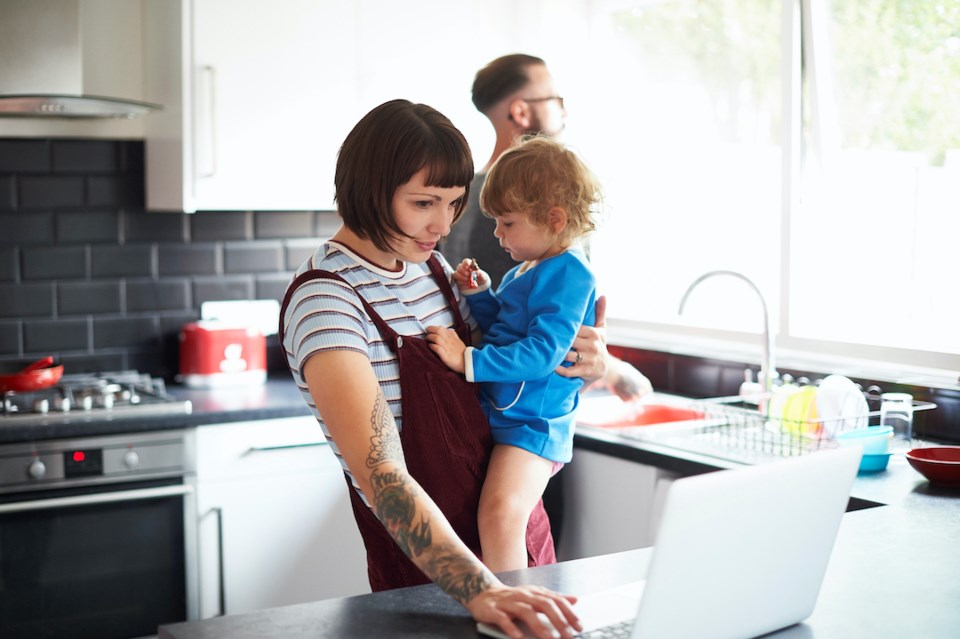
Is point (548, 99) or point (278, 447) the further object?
point (278, 447)

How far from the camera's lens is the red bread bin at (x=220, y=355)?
3605mm

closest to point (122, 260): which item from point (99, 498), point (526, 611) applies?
point (99, 498)

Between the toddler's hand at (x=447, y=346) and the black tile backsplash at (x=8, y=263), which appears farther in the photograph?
the black tile backsplash at (x=8, y=263)

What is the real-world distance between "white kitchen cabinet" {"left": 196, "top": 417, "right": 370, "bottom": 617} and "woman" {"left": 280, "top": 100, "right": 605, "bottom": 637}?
153 centimetres

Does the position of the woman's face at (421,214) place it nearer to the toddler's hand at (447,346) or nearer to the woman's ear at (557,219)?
the toddler's hand at (447,346)

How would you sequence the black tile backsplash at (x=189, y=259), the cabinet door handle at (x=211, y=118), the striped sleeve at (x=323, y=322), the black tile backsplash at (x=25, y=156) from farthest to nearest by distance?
the black tile backsplash at (x=189, y=259) → the black tile backsplash at (x=25, y=156) → the cabinet door handle at (x=211, y=118) → the striped sleeve at (x=323, y=322)

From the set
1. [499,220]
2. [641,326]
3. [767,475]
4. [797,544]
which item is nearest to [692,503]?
[767,475]

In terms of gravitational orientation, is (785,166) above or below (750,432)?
above

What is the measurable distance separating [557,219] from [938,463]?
2.88 ft

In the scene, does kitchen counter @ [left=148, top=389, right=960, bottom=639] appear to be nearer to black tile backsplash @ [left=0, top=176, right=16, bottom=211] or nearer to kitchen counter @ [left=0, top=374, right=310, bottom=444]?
kitchen counter @ [left=0, top=374, right=310, bottom=444]

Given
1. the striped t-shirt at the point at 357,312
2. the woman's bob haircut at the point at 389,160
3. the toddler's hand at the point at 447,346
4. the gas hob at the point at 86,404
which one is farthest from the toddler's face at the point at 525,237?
the gas hob at the point at 86,404

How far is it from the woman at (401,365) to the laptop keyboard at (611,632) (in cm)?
4

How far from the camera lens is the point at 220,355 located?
3.62m

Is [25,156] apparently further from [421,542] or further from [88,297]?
[421,542]
